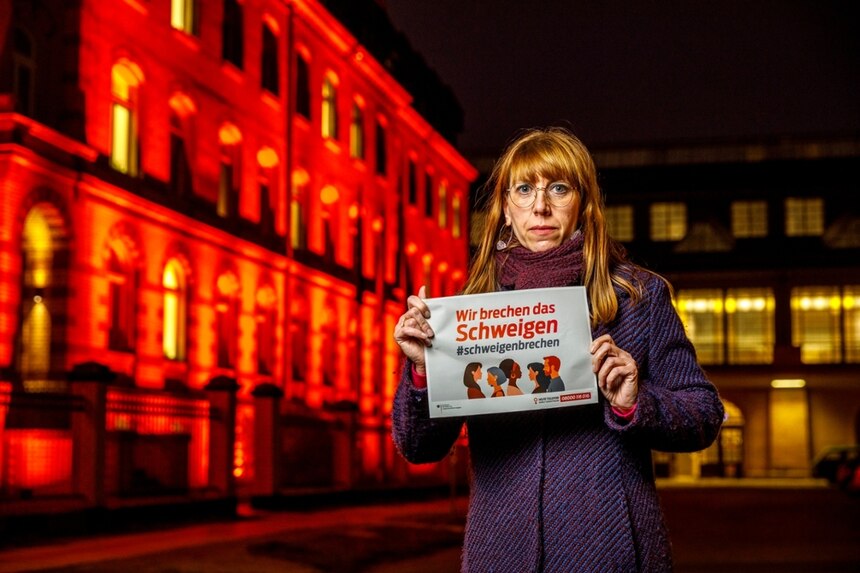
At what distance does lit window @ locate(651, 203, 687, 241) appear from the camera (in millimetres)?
67375

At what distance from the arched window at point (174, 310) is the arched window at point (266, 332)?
415 cm

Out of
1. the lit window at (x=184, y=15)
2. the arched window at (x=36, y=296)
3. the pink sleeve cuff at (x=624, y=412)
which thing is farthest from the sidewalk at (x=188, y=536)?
the pink sleeve cuff at (x=624, y=412)

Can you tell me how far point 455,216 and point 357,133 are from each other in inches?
562

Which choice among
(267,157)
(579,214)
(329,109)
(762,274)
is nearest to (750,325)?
(762,274)

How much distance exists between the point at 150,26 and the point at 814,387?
43.5 meters

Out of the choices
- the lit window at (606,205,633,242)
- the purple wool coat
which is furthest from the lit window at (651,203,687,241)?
the purple wool coat

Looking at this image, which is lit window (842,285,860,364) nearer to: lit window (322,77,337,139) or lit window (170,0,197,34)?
lit window (322,77,337,139)

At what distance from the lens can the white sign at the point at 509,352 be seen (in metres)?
3.26

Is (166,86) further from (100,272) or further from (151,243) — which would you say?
(100,272)

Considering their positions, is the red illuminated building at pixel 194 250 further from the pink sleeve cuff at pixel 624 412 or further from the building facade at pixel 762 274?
the building facade at pixel 762 274

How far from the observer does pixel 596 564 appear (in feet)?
10.6

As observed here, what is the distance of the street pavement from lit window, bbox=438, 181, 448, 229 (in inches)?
994

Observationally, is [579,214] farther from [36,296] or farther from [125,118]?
[125,118]

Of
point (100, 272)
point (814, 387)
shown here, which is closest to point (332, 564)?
point (100, 272)
